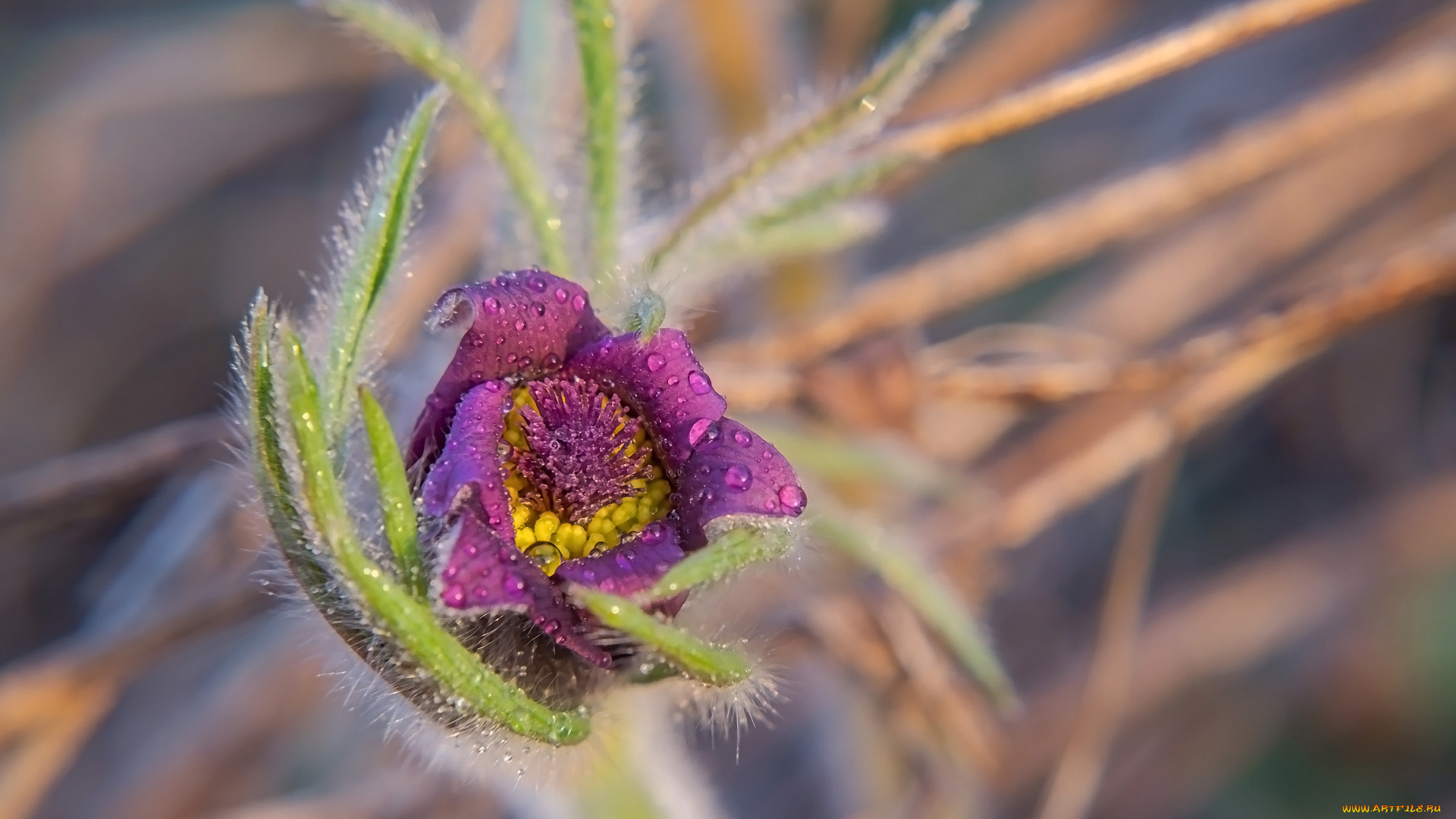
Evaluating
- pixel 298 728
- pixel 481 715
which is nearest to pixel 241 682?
pixel 298 728

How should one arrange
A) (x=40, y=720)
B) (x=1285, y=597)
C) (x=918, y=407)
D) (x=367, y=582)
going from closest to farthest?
(x=367, y=582)
(x=40, y=720)
(x=918, y=407)
(x=1285, y=597)

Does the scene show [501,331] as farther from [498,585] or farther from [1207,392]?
[1207,392]

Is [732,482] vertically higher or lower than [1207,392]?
lower

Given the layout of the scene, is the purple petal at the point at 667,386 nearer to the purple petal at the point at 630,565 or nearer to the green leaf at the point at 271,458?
the purple petal at the point at 630,565

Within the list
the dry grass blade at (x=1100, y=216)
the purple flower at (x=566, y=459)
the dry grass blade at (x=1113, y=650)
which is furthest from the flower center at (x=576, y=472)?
the dry grass blade at (x=1113, y=650)

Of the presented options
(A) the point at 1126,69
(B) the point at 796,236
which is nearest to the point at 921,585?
(B) the point at 796,236

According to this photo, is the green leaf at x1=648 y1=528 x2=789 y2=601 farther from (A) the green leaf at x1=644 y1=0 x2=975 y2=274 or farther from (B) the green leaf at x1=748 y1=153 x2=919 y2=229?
(B) the green leaf at x1=748 y1=153 x2=919 y2=229
